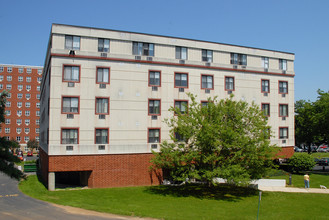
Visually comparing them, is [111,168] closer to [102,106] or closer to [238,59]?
[102,106]

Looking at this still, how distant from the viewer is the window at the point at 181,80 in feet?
103

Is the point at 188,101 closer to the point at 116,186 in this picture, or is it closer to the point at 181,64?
the point at 181,64

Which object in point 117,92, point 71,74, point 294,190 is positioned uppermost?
point 71,74

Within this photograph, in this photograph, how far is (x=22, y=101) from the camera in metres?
84.6

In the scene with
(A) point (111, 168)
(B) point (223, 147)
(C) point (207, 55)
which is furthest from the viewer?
(C) point (207, 55)

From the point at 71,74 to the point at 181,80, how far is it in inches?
455

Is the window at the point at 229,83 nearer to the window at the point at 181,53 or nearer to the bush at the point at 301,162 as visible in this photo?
the window at the point at 181,53

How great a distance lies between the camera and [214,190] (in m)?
27.1

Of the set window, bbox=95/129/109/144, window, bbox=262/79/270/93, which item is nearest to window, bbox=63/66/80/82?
window, bbox=95/129/109/144

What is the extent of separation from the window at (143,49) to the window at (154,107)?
16.2ft

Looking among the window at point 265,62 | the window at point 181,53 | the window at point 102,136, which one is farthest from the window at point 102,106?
the window at point 265,62

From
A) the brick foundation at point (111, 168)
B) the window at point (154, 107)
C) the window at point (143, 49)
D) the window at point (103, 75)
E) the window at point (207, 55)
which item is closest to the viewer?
the brick foundation at point (111, 168)

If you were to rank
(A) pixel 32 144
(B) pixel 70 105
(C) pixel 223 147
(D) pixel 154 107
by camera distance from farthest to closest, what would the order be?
(A) pixel 32 144
(D) pixel 154 107
(B) pixel 70 105
(C) pixel 223 147

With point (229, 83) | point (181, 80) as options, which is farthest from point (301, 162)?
point (181, 80)
